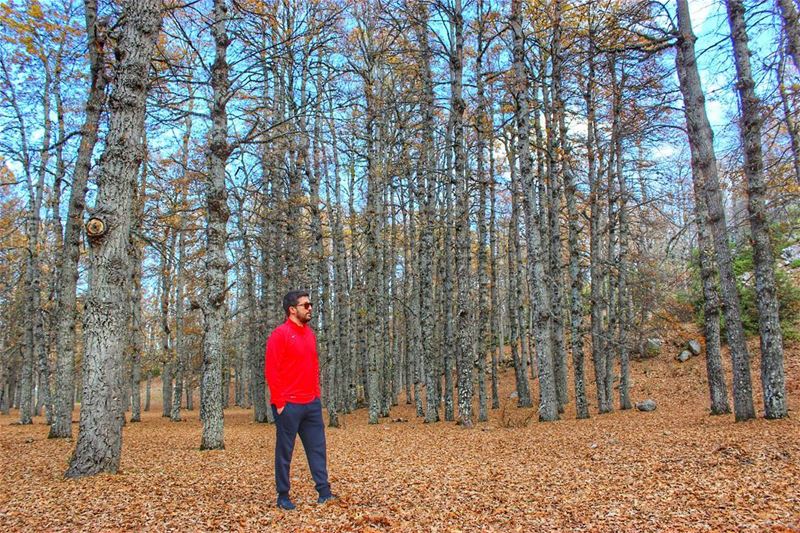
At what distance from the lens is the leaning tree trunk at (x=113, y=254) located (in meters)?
5.20

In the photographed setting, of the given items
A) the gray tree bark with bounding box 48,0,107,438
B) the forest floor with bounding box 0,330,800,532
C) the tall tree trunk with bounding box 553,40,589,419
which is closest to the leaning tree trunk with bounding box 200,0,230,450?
the forest floor with bounding box 0,330,800,532

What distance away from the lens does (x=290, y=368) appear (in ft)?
14.1

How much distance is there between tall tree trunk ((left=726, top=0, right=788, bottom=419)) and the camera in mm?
7832

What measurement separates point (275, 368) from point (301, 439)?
0.72m

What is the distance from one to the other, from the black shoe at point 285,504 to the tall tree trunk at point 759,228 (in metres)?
8.08

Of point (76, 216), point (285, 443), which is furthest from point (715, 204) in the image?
point (76, 216)

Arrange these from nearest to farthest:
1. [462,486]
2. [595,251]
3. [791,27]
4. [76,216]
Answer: [462,486] < [791,27] < [76,216] < [595,251]

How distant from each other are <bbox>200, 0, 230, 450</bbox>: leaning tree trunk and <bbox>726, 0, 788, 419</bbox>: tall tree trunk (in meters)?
9.35

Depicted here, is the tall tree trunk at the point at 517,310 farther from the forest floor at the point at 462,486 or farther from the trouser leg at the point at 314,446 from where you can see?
the trouser leg at the point at 314,446

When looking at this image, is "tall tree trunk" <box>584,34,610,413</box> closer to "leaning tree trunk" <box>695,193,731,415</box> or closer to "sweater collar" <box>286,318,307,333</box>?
"leaning tree trunk" <box>695,193,731,415</box>

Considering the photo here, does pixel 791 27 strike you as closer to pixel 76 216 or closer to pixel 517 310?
pixel 517 310

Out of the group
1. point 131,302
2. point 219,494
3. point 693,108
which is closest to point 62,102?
Answer: point 131,302

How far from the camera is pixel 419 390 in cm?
1647

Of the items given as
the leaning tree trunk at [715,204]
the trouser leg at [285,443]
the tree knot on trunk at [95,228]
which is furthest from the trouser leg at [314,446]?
the leaning tree trunk at [715,204]
